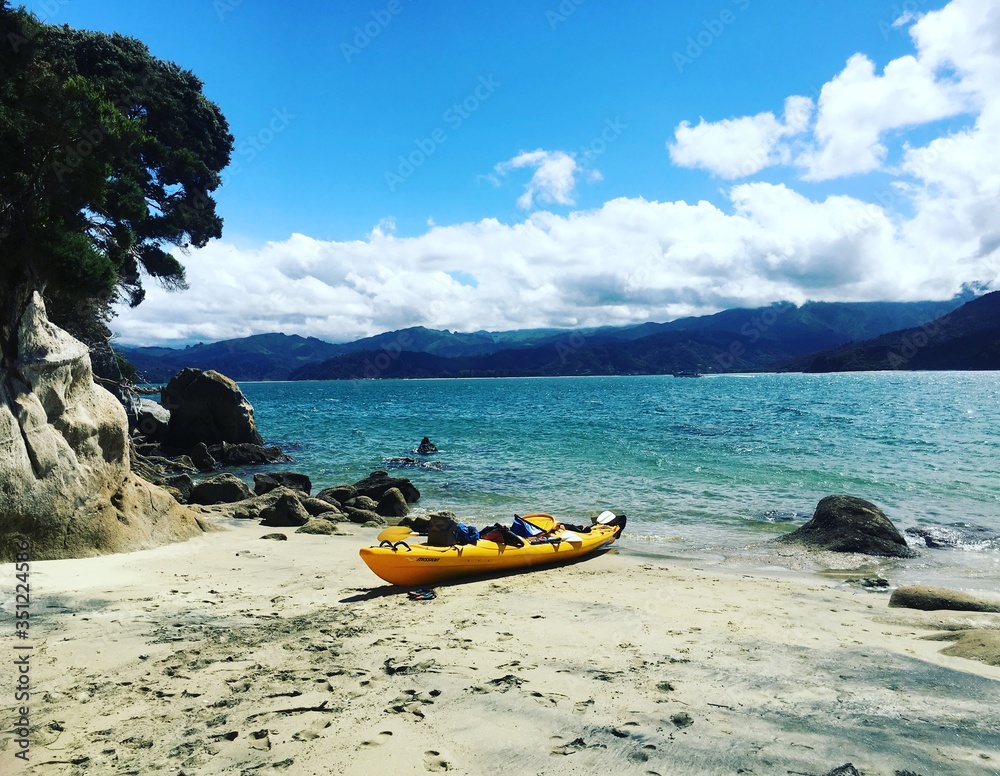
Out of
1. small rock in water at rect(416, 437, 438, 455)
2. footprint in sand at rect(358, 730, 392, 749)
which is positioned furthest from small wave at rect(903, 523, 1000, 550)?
small rock in water at rect(416, 437, 438, 455)

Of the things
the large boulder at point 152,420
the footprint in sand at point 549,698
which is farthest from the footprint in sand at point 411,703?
the large boulder at point 152,420

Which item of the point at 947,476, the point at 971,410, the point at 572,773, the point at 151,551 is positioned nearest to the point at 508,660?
the point at 572,773

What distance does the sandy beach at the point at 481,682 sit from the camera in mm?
3973

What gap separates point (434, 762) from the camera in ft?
12.8

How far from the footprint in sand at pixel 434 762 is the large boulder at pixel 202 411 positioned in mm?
29796

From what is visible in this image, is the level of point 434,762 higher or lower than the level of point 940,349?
lower

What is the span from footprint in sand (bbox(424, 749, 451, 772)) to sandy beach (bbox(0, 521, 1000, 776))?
0.02 m

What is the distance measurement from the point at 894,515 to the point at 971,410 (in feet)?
145

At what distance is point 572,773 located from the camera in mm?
3762

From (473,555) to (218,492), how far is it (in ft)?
34.9

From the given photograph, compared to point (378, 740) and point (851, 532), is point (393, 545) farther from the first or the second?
point (851, 532)

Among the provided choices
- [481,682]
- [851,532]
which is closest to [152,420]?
[481,682]

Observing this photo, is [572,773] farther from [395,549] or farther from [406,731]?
[395,549]

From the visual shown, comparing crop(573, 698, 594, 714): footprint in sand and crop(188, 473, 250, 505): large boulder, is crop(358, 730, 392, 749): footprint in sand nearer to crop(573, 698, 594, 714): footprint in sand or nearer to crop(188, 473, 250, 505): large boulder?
crop(573, 698, 594, 714): footprint in sand
